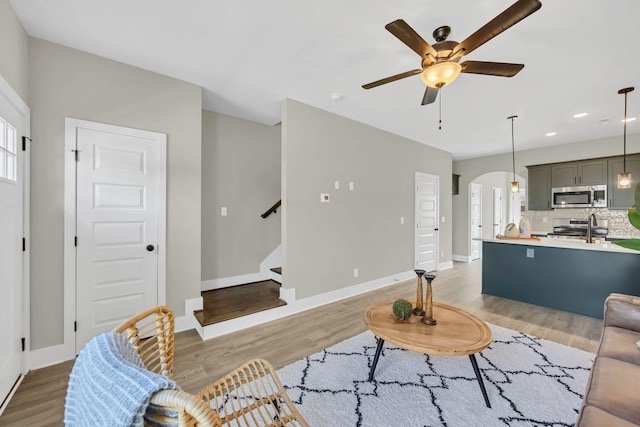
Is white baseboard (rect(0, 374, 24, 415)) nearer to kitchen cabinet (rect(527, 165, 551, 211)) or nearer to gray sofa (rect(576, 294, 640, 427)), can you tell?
gray sofa (rect(576, 294, 640, 427))

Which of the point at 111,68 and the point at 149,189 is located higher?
the point at 111,68

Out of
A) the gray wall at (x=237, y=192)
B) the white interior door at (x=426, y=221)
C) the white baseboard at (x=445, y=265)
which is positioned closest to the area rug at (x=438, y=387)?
the gray wall at (x=237, y=192)

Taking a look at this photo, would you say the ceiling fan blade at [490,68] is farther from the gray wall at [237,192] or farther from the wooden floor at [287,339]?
the gray wall at [237,192]

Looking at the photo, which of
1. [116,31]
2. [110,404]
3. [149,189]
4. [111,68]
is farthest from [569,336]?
[111,68]

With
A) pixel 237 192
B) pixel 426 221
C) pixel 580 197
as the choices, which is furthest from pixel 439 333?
pixel 580 197

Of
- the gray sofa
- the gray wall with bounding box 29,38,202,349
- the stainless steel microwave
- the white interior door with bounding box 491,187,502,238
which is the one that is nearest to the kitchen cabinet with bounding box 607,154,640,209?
the stainless steel microwave

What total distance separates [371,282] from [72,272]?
12.2 ft

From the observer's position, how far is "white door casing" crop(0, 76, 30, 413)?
1.79 m

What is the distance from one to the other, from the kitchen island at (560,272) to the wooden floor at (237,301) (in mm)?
3329

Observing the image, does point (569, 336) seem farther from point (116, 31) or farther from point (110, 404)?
point (116, 31)

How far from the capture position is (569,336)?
2.80 m

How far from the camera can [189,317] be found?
2914mm

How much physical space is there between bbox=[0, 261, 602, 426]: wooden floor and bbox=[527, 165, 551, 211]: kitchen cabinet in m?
2.91

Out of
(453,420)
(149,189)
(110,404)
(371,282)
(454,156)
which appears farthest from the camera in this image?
(454,156)
